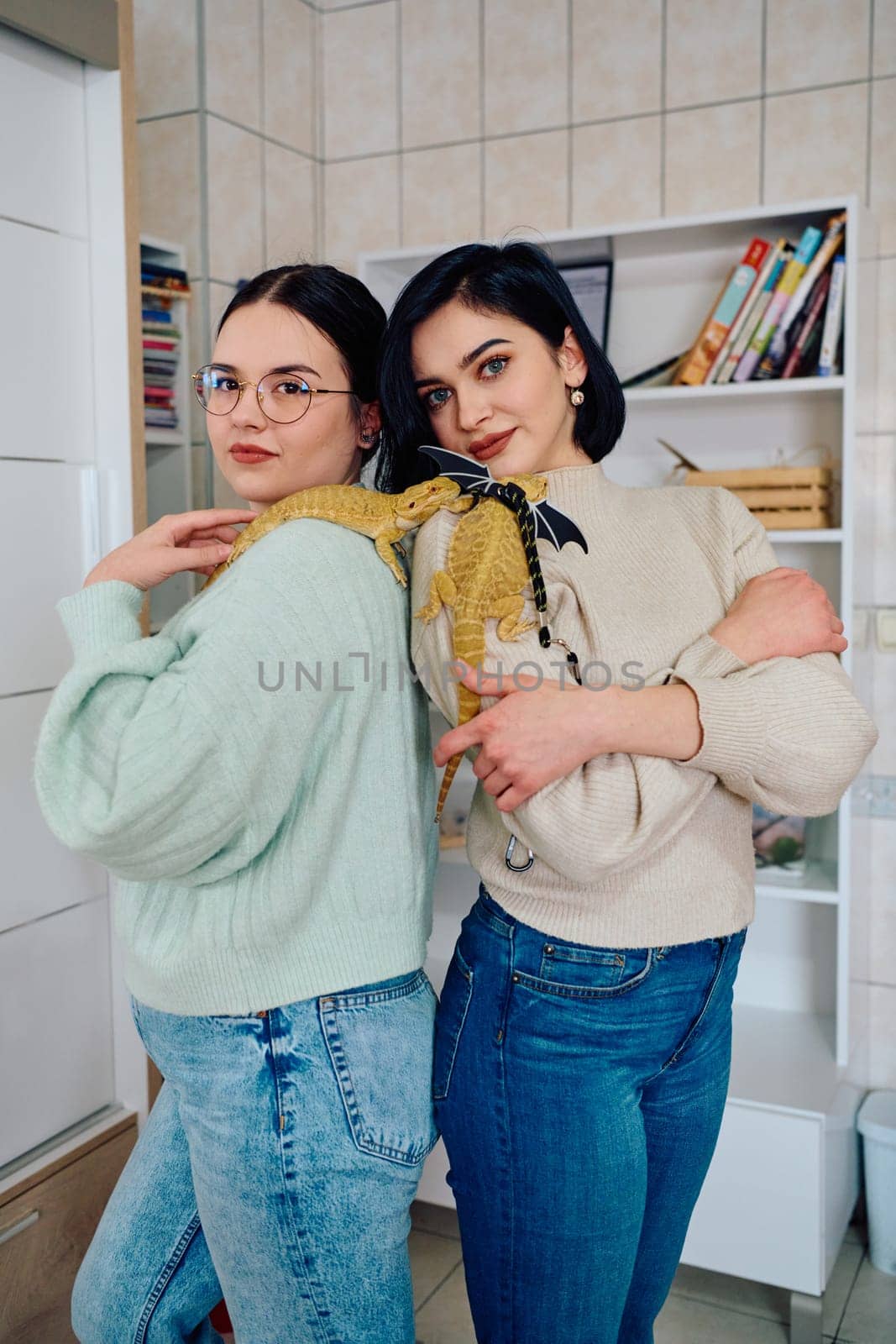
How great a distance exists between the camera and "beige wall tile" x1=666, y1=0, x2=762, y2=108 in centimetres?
237

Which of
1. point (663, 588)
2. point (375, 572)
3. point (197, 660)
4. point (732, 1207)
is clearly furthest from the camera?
point (732, 1207)

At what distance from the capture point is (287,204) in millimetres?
2717

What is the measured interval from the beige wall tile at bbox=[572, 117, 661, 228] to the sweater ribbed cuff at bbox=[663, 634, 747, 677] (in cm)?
167

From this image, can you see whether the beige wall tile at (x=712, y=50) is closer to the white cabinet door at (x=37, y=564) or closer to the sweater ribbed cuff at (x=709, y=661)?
the white cabinet door at (x=37, y=564)

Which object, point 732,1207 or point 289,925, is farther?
point 732,1207

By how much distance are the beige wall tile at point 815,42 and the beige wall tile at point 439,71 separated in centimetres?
67

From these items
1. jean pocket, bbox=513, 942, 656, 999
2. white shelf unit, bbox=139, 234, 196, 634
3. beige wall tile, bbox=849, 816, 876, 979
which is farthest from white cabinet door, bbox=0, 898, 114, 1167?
beige wall tile, bbox=849, 816, 876, 979

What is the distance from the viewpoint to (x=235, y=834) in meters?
0.96

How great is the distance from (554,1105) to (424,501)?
0.57 m

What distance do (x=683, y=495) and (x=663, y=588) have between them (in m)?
0.14

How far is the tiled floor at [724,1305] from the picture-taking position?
2.04 m

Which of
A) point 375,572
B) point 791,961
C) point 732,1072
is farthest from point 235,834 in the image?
point 791,961

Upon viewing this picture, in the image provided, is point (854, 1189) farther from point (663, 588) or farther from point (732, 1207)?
point (663, 588)

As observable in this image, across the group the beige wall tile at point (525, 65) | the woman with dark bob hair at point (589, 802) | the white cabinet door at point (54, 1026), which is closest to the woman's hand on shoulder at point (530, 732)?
the woman with dark bob hair at point (589, 802)
